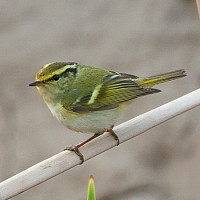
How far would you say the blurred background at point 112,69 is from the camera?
4.18 meters

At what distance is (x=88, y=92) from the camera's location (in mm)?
2846

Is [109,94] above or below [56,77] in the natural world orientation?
below

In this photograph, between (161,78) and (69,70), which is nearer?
(161,78)

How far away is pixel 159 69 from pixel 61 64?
225 centimetres

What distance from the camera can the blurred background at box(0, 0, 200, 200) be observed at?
165 inches

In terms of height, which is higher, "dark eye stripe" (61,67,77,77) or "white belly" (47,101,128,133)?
"dark eye stripe" (61,67,77,77)

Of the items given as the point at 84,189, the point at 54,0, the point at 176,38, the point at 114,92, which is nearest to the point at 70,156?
the point at 114,92

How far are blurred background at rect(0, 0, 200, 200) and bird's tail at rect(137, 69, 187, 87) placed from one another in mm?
1461

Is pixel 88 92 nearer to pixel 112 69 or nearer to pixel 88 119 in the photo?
pixel 88 119

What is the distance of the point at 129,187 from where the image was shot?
410 cm

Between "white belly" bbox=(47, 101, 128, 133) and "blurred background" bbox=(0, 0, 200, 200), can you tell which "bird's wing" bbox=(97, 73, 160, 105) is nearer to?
"white belly" bbox=(47, 101, 128, 133)

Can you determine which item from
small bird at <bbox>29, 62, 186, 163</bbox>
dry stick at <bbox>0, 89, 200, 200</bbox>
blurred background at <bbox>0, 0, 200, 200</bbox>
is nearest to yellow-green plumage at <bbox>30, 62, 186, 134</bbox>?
small bird at <bbox>29, 62, 186, 163</bbox>

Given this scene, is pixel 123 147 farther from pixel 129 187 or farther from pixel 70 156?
pixel 70 156

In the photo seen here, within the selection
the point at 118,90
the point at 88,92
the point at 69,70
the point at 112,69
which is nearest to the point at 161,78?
the point at 118,90
